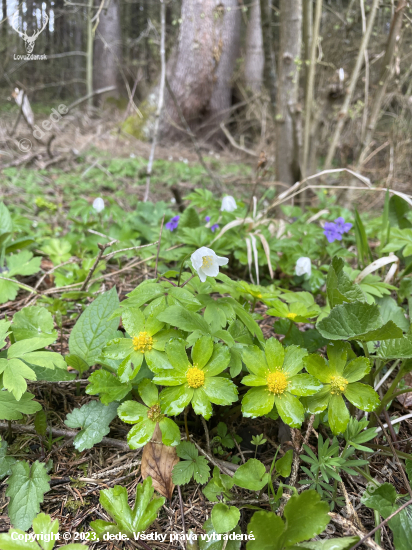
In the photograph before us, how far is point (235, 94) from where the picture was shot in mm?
8594

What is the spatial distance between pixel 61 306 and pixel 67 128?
689 centimetres

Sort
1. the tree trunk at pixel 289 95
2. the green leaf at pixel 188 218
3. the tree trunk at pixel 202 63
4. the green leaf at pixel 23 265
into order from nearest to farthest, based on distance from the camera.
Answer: the green leaf at pixel 23 265
the green leaf at pixel 188 218
the tree trunk at pixel 289 95
the tree trunk at pixel 202 63

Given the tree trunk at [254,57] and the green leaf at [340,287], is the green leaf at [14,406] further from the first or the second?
the tree trunk at [254,57]

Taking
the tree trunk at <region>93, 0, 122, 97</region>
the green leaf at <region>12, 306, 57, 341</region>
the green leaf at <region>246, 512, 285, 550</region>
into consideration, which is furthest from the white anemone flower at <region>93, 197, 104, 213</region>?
the tree trunk at <region>93, 0, 122, 97</region>

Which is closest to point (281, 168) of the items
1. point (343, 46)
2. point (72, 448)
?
point (343, 46)

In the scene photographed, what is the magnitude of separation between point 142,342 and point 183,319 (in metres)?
0.16

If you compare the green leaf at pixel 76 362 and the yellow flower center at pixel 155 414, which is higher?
the green leaf at pixel 76 362

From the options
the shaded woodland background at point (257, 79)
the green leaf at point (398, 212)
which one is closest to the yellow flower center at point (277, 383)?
the green leaf at point (398, 212)

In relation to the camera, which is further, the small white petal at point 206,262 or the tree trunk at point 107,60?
the tree trunk at point 107,60

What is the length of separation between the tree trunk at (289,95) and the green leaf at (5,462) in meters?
3.08

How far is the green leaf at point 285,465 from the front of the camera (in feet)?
3.52

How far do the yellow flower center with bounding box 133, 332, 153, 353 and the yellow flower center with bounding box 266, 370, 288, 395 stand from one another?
39 centimetres

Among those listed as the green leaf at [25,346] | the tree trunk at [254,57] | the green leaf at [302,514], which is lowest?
the green leaf at [302,514]

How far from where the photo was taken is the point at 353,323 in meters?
1.15
